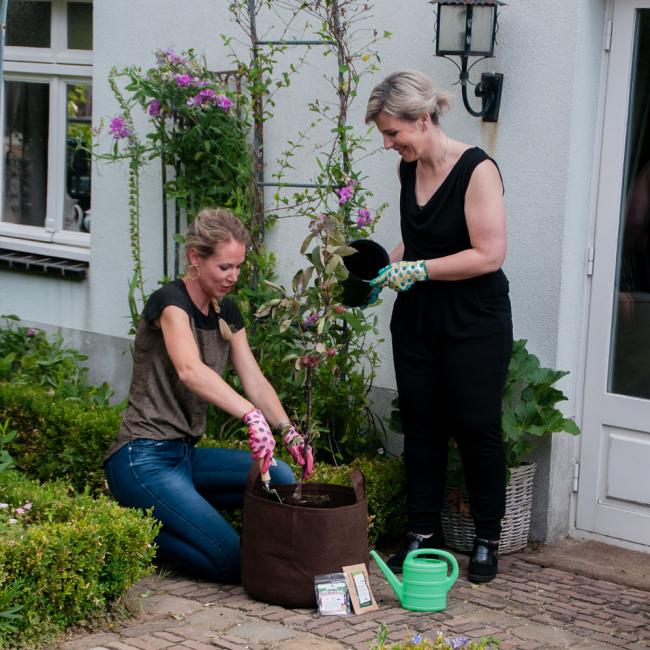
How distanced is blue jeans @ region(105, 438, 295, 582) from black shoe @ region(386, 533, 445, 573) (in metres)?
0.56

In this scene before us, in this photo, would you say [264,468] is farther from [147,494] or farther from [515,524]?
[515,524]

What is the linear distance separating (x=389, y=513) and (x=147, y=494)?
1155 millimetres

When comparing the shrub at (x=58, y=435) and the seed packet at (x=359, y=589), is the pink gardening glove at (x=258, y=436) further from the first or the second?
the shrub at (x=58, y=435)

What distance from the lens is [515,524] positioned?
5152 mm

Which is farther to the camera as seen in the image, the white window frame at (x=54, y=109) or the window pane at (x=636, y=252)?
the white window frame at (x=54, y=109)

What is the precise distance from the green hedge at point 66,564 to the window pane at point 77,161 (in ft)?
12.5

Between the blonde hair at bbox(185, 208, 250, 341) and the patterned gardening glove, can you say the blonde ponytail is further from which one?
the patterned gardening glove

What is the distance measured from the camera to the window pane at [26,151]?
809cm

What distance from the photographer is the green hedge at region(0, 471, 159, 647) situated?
381 cm

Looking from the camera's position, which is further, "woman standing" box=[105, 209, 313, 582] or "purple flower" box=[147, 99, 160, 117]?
"purple flower" box=[147, 99, 160, 117]

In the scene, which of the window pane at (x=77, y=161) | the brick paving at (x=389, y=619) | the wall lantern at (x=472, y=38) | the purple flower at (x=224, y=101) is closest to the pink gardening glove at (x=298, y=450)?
the brick paving at (x=389, y=619)

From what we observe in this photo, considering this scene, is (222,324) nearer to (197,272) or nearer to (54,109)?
(197,272)

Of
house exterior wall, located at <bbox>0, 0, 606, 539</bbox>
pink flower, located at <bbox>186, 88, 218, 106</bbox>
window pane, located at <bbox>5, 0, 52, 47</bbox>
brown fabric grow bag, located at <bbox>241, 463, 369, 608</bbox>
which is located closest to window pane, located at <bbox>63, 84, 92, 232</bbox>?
window pane, located at <bbox>5, 0, 52, 47</bbox>

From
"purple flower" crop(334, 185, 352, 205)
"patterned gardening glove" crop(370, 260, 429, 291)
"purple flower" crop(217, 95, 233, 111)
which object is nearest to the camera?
"patterned gardening glove" crop(370, 260, 429, 291)
